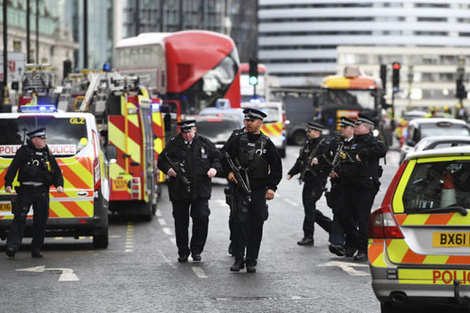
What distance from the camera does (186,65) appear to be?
38.0m

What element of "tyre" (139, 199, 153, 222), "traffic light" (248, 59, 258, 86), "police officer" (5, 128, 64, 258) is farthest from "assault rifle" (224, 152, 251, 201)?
"traffic light" (248, 59, 258, 86)

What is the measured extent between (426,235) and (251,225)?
4897mm

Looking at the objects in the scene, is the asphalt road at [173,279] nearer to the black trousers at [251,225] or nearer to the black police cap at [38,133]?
the black trousers at [251,225]

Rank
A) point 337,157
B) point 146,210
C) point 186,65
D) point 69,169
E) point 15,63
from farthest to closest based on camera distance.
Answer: point 15,63 < point 186,65 < point 146,210 < point 69,169 < point 337,157

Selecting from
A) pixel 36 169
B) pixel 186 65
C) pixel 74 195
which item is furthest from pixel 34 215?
pixel 186 65

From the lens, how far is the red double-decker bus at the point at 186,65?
1475 inches

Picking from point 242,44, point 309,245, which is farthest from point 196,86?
point 242,44

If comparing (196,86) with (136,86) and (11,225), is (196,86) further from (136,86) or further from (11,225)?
(11,225)

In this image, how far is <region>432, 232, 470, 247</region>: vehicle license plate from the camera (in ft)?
29.5

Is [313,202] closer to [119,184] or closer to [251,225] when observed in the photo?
[251,225]

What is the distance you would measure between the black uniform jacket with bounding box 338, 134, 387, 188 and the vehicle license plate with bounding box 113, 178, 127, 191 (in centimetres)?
676

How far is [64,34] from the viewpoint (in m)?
96.7

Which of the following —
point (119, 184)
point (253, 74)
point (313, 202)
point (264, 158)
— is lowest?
point (119, 184)

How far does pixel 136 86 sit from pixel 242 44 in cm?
13471
